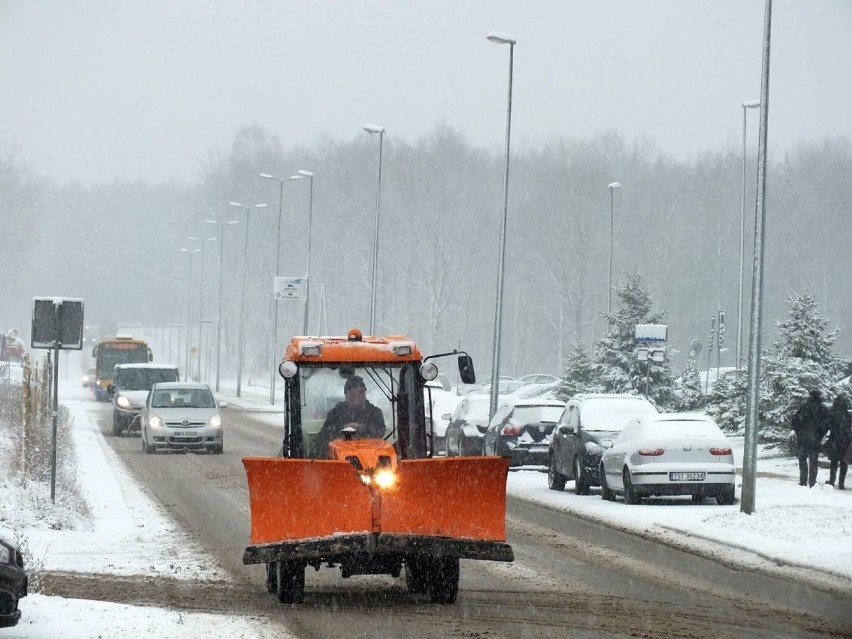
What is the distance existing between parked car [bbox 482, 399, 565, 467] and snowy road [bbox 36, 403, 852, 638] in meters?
12.4

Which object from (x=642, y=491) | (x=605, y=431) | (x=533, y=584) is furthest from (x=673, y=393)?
(x=533, y=584)

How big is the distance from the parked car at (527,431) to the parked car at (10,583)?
21676 millimetres

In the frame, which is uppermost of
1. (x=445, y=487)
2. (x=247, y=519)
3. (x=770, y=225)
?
(x=770, y=225)

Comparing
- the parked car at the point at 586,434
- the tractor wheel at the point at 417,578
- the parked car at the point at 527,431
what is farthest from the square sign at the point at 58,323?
the parked car at the point at 527,431

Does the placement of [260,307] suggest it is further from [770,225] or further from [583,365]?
[583,365]

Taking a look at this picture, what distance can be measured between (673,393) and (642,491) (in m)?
24.4

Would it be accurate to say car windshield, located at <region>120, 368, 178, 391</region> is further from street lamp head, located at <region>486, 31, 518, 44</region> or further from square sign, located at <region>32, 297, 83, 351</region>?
square sign, located at <region>32, 297, 83, 351</region>

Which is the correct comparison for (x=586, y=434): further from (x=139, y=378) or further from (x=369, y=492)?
(x=139, y=378)

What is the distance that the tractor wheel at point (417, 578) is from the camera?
40.7 feet

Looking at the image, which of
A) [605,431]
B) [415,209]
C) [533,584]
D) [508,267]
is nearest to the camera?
[533,584]

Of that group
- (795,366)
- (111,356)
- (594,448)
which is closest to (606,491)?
(594,448)

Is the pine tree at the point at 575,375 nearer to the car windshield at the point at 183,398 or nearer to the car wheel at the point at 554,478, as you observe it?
the car windshield at the point at 183,398

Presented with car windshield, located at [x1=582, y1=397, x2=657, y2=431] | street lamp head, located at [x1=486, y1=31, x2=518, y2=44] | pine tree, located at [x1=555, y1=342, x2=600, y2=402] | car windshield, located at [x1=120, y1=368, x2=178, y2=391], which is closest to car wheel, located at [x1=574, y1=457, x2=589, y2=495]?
car windshield, located at [x1=582, y1=397, x2=657, y2=431]

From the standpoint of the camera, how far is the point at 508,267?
10531 centimetres
